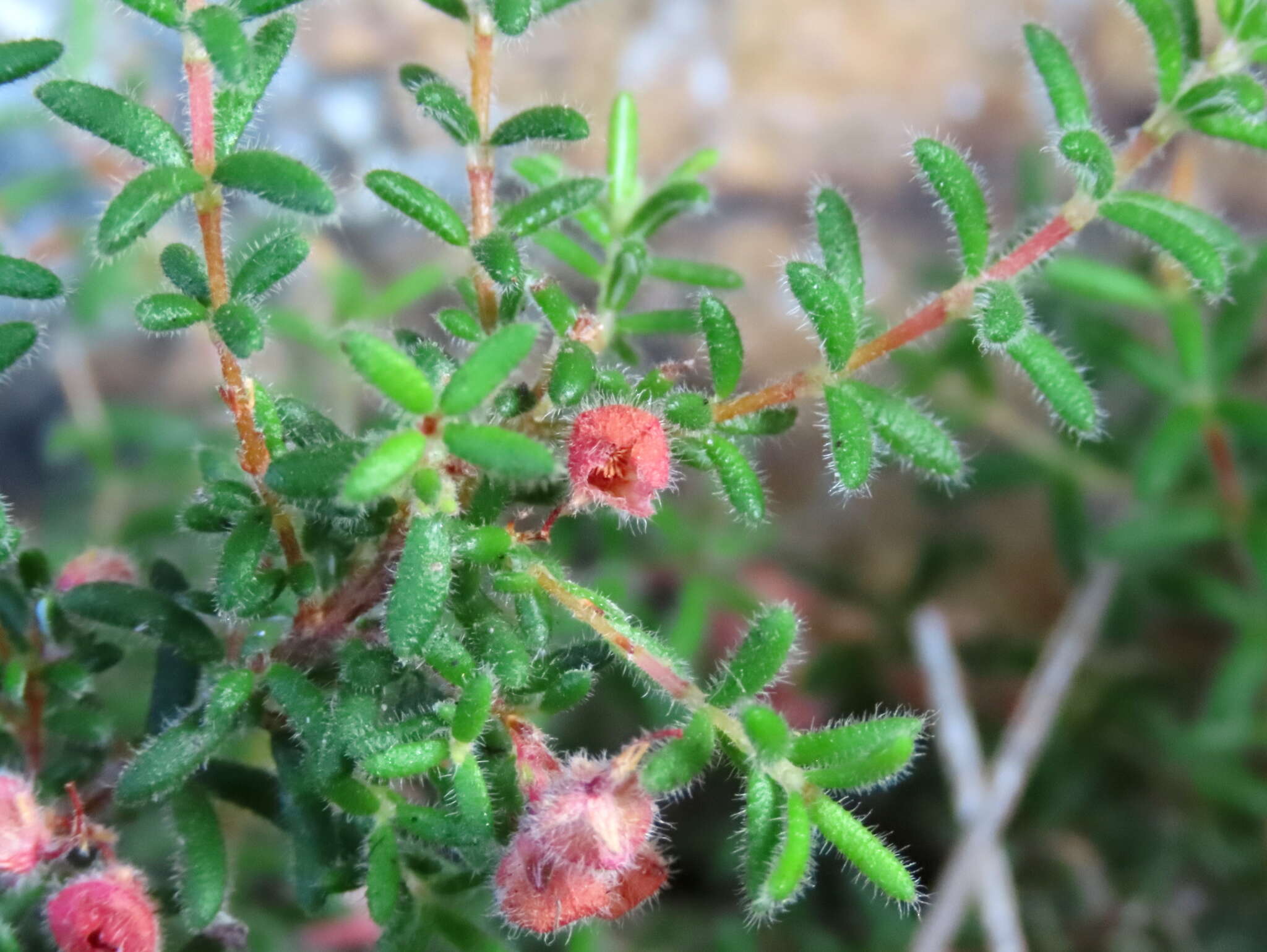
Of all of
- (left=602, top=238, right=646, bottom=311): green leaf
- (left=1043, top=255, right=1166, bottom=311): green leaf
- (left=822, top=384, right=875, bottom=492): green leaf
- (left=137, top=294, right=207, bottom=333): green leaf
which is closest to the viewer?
(left=137, top=294, right=207, bottom=333): green leaf

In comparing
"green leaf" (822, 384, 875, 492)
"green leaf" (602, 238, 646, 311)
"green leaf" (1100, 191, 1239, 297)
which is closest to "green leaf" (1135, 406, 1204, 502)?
"green leaf" (1100, 191, 1239, 297)

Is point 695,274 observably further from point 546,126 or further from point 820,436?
point 820,436

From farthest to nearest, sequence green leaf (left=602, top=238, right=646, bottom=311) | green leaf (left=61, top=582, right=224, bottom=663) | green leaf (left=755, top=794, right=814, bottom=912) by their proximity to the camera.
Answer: green leaf (left=602, top=238, right=646, bottom=311) < green leaf (left=61, top=582, right=224, bottom=663) < green leaf (left=755, top=794, right=814, bottom=912)

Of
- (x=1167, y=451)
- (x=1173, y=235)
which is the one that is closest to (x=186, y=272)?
(x=1173, y=235)

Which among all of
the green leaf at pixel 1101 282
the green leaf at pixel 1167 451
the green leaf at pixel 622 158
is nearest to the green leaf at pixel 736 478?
the green leaf at pixel 622 158

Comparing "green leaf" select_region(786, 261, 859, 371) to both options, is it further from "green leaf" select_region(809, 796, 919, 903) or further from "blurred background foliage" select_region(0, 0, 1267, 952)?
"green leaf" select_region(809, 796, 919, 903)

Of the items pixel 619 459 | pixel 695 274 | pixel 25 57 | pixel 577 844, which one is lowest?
pixel 577 844

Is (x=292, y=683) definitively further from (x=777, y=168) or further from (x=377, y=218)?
(x=777, y=168)
